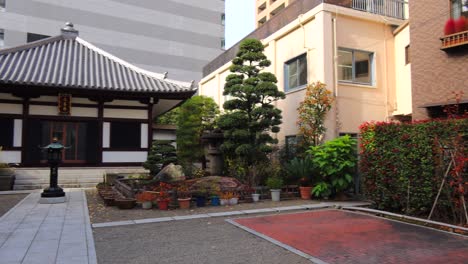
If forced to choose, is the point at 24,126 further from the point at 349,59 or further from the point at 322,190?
the point at 349,59

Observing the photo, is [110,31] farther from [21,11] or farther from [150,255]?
[150,255]

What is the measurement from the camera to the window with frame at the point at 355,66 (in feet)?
46.5

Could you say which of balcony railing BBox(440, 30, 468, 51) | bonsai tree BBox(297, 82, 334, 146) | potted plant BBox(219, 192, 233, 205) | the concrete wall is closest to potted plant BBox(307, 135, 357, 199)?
bonsai tree BBox(297, 82, 334, 146)

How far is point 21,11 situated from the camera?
117 ft

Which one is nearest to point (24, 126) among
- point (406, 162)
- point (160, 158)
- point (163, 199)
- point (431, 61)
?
point (160, 158)

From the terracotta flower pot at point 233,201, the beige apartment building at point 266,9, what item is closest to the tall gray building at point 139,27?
the beige apartment building at point 266,9

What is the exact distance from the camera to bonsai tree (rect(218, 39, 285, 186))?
12.2 m

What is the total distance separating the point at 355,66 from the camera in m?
14.5

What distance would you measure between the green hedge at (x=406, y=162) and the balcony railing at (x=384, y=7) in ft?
23.7

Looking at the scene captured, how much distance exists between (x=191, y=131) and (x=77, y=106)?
539 centimetres

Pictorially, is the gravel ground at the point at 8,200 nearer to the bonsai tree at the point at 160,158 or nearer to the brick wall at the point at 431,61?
the bonsai tree at the point at 160,158

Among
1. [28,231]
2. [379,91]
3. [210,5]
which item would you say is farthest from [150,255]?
[210,5]

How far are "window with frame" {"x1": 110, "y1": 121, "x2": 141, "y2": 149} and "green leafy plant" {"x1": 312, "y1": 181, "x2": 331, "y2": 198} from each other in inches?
351

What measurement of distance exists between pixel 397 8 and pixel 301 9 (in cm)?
454
